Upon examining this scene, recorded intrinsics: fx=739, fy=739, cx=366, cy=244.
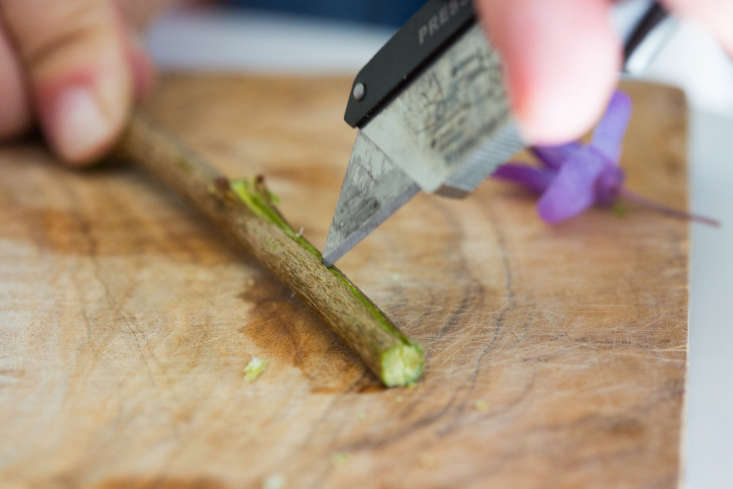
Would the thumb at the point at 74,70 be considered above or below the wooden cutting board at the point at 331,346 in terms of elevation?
above

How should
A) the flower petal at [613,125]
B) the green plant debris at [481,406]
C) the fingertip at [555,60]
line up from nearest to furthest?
the fingertip at [555,60], the green plant debris at [481,406], the flower petal at [613,125]

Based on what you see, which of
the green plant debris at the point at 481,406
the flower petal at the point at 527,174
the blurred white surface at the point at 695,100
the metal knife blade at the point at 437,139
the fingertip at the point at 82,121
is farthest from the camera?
the fingertip at the point at 82,121

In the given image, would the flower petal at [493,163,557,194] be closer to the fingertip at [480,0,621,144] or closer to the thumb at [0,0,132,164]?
the fingertip at [480,0,621,144]

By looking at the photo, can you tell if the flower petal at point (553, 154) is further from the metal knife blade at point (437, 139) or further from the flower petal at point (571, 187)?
the metal knife blade at point (437, 139)

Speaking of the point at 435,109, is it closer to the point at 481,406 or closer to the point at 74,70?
the point at 481,406

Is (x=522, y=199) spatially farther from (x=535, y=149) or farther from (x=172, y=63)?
(x=172, y=63)

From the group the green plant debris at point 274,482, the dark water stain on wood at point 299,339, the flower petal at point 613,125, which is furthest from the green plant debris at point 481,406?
the flower petal at point 613,125

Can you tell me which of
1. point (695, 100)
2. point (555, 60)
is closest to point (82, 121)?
point (555, 60)

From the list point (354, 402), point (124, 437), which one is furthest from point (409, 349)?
point (124, 437)
